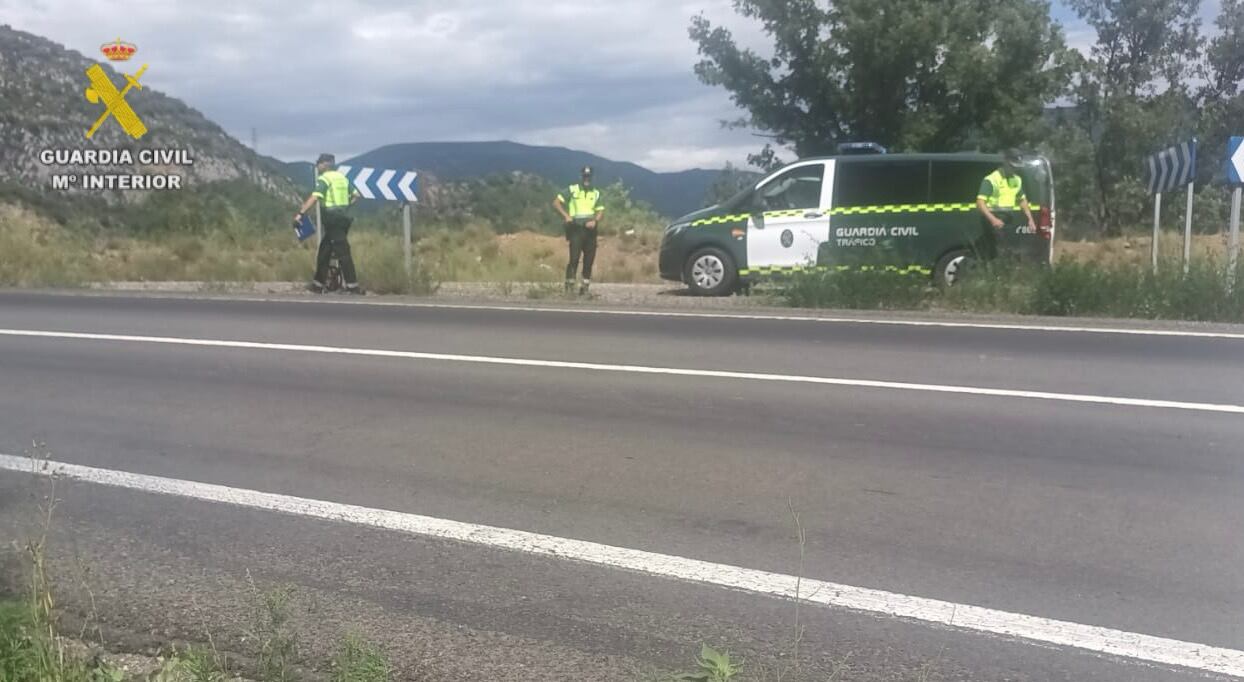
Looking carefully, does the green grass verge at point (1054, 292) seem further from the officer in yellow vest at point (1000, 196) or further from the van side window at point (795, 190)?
the van side window at point (795, 190)

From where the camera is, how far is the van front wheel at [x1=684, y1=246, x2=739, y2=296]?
1645 centimetres

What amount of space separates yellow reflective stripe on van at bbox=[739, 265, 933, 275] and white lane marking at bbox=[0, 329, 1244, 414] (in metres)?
5.87

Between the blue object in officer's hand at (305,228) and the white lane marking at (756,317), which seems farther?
the blue object in officer's hand at (305,228)

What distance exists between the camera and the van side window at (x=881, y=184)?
52.0 feet

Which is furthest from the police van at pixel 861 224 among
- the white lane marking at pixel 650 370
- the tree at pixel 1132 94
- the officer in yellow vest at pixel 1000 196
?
the tree at pixel 1132 94

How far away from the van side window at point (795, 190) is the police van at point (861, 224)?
0.01 meters

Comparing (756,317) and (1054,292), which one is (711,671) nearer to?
(756,317)

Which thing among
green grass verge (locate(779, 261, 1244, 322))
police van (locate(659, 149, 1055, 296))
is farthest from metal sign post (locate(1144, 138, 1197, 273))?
police van (locate(659, 149, 1055, 296))

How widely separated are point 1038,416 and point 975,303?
6.89 m

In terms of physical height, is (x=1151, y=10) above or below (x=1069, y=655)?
above

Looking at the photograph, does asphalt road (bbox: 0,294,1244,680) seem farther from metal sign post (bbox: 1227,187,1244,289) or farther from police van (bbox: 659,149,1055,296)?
police van (bbox: 659,149,1055,296)

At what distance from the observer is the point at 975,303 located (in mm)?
14336

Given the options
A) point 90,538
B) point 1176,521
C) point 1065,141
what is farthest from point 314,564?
point 1065,141

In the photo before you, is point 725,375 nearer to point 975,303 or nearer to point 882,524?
point 882,524
